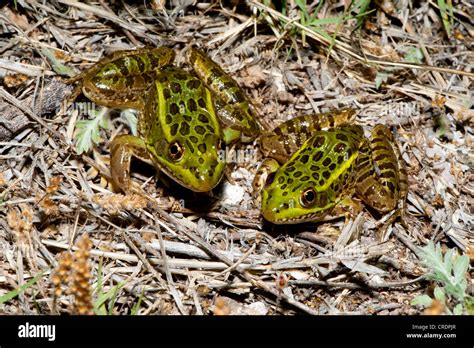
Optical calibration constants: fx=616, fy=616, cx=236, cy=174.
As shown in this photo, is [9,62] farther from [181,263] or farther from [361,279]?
[361,279]

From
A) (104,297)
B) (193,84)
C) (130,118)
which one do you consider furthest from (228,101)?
(104,297)

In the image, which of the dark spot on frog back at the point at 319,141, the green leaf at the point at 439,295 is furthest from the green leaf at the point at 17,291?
the green leaf at the point at 439,295

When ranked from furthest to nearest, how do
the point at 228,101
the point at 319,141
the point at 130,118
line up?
the point at 228,101
the point at 130,118
the point at 319,141

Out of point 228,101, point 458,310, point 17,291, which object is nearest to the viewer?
point 17,291

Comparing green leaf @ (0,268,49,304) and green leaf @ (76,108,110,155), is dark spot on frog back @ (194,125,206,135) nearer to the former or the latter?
green leaf @ (76,108,110,155)

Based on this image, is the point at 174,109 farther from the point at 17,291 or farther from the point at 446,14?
the point at 446,14

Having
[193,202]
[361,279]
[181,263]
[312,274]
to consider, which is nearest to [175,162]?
[193,202]

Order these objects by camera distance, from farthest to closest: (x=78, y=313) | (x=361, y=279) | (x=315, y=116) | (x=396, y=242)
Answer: (x=315, y=116) < (x=396, y=242) < (x=361, y=279) < (x=78, y=313)
